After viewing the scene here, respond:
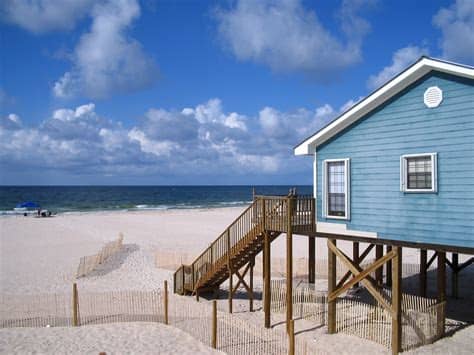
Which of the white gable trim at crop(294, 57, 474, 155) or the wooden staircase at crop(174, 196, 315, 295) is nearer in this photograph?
the white gable trim at crop(294, 57, 474, 155)

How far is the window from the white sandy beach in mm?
3950

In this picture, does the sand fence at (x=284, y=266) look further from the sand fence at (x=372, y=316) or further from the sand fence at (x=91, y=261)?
the sand fence at (x=372, y=316)

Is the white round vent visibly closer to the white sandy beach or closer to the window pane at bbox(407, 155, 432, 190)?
the window pane at bbox(407, 155, 432, 190)

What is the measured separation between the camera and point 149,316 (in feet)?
54.4

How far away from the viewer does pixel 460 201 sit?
11969 millimetres

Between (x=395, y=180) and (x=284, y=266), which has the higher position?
(x=395, y=180)

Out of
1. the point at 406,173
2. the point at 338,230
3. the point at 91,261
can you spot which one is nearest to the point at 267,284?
the point at 338,230

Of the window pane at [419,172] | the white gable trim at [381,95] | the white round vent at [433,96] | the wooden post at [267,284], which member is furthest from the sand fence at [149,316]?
the white round vent at [433,96]

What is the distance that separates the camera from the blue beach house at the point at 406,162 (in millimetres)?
11930

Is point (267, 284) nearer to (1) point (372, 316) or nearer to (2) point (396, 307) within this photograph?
(1) point (372, 316)

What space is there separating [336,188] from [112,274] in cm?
1489

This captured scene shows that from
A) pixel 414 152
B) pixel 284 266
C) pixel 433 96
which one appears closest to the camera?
pixel 433 96

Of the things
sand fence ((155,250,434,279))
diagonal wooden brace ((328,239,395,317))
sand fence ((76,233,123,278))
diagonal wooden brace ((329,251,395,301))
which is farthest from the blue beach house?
sand fence ((76,233,123,278))

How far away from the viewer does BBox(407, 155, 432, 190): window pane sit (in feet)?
41.5
